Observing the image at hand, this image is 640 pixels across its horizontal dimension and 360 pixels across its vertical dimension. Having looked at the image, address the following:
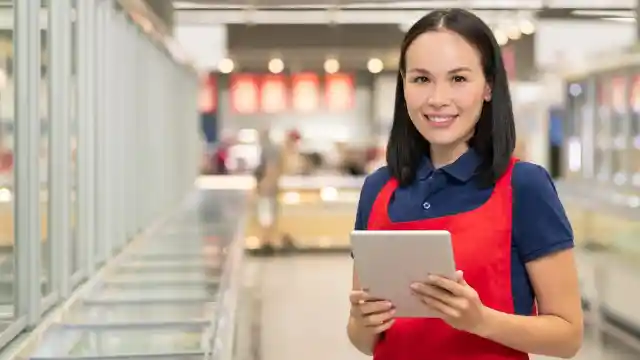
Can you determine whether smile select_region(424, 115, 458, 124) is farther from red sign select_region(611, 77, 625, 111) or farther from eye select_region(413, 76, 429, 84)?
red sign select_region(611, 77, 625, 111)

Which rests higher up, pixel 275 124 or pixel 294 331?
pixel 275 124

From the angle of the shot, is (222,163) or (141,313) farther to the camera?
(222,163)

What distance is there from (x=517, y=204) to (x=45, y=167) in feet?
8.43

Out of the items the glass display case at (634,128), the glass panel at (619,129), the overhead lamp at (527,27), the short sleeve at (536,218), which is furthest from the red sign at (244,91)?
the short sleeve at (536,218)

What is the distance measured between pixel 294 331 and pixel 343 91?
29.0 feet

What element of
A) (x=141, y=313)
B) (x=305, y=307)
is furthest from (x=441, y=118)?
(x=305, y=307)

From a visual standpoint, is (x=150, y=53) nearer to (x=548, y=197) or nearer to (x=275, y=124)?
(x=548, y=197)

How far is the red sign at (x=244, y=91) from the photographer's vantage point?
15477 millimetres

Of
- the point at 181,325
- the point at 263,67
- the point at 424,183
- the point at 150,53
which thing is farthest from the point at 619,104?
the point at 263,67

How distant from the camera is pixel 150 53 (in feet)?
26.3

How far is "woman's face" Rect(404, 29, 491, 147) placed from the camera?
5.49ft

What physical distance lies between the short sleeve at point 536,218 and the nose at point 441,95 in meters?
0.20

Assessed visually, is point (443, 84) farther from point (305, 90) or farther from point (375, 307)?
point (305, 90)

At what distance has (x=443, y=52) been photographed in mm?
1671
